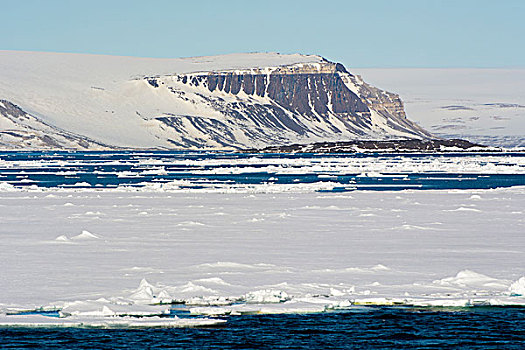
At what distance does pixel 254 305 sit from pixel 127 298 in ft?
7.55

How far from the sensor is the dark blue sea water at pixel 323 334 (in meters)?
13.3

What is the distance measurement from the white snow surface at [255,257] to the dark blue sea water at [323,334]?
0.69 m

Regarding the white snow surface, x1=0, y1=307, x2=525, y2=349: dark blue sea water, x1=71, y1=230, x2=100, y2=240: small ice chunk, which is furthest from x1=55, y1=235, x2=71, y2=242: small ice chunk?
x1=0, y1=307, x2=525, y2=349: dark blue sea water

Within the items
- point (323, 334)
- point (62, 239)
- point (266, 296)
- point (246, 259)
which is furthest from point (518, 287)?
point (62, 239)

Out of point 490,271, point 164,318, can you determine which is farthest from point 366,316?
point 490,271

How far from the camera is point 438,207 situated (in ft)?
120

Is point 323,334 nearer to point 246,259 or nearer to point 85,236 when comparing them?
point 246,259

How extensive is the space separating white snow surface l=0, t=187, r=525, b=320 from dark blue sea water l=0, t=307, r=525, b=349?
0.69m

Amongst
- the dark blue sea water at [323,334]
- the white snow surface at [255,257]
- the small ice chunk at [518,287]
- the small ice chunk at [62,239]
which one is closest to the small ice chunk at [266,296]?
the white snow surface at [255,257]

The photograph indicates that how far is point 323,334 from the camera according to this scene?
14.0 m

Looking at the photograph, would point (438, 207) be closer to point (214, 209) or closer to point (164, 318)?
point (214, 209)

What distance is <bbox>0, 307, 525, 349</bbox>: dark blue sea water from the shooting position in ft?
43.7

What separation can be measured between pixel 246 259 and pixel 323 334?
725cm

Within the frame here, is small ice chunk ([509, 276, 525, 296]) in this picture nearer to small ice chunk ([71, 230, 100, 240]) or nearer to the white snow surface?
the white snow surface
